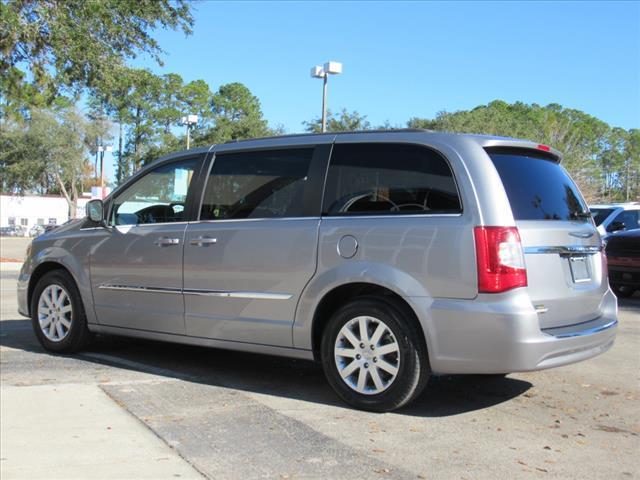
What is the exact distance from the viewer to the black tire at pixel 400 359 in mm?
4520

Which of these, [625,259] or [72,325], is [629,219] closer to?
[625,259]

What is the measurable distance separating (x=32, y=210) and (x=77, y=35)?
190ft

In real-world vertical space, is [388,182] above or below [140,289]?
above

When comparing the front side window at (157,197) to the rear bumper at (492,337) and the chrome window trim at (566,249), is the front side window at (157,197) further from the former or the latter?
the chrome window trim at (566,249)

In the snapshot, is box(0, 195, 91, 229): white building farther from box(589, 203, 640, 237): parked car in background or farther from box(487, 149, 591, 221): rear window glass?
box(487, 149, 591, 221): rear window glass

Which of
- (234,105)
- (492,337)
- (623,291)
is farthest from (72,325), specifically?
(234,105)

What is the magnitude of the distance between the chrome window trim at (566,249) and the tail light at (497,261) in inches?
6.0

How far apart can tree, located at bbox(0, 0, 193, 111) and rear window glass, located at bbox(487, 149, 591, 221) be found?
12475 mm

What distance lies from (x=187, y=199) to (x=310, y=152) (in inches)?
49.6

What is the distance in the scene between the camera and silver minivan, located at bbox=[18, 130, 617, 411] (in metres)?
4.36

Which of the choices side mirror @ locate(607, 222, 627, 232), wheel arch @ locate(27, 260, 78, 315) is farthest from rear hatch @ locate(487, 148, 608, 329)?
side mirror @ locate(607, 222, 627, 232)

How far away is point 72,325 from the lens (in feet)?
21.4

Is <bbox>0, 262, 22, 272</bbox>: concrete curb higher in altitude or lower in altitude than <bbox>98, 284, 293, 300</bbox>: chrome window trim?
lower

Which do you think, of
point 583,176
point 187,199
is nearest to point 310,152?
point 187,199
